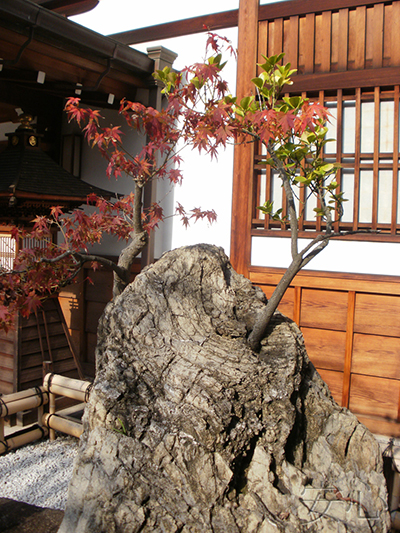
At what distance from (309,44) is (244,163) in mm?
1357

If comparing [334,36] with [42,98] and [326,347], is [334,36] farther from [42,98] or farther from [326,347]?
[42,98]

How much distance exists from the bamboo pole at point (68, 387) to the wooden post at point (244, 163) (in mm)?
1991

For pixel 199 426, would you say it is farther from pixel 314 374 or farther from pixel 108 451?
pixel 314 374

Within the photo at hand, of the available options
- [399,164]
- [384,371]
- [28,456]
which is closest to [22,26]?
→ [399,164]

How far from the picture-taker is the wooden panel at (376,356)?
4.16 m

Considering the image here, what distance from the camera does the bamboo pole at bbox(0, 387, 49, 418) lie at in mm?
3918

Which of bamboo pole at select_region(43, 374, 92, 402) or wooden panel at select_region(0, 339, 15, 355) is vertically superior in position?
wooden panel at select_region(0, 339, 15, 355)

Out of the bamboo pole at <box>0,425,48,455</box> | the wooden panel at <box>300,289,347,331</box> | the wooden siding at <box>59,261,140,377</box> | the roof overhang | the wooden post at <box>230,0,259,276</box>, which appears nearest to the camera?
the roof overhang

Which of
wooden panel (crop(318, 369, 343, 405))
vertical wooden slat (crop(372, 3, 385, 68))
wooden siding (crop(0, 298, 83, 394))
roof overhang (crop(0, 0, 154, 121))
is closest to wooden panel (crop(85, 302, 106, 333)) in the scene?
wooden siding (crop(0, 298, 83, 394))


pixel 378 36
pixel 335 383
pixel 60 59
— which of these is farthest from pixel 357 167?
pixel 60 59

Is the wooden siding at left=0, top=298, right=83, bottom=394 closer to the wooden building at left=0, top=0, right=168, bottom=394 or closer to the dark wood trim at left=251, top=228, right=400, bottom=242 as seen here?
the wooden building at left=0, top=0, right=168, bottom=394

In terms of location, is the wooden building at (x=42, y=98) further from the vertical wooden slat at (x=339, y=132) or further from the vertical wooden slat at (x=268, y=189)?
the vertical wooden slat at (x=339, y=132)

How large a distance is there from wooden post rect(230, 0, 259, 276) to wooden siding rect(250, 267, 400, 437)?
0.35 metres

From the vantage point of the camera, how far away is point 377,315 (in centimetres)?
420
